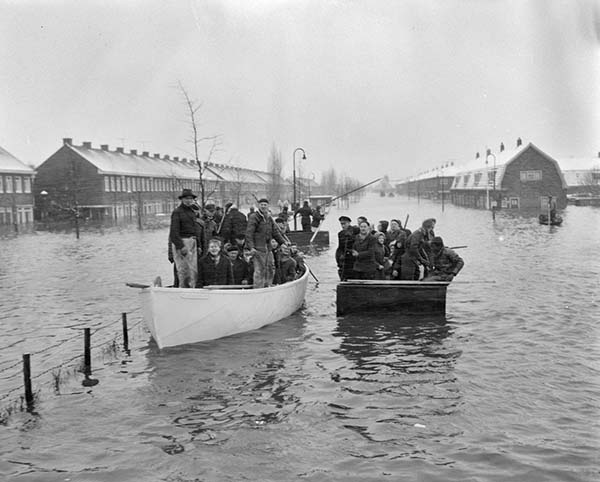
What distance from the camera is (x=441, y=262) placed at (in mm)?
12312

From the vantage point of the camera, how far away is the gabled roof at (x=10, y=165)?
5267 centimetres

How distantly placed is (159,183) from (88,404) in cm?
6701

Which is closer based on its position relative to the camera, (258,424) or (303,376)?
(258,424)

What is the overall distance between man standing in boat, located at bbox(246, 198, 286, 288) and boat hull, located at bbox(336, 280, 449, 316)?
5.12 feet

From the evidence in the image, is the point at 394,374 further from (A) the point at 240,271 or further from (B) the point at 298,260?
(B) the point at 298,260

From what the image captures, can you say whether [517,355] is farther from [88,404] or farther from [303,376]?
[88,404]

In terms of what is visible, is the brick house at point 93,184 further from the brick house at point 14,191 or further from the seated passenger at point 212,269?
the seated passenger at point 212,269

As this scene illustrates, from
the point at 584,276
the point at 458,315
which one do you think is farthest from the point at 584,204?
the point at 458,315

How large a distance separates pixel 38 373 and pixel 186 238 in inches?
127

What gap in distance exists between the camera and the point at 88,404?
7.75 meters

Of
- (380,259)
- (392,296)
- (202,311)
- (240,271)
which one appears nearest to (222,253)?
(240,271)

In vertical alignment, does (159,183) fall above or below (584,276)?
above

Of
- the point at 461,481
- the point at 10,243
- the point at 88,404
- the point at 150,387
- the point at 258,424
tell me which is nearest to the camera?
the point at 461,481

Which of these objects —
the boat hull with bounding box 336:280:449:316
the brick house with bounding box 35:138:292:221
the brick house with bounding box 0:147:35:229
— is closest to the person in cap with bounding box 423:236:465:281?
the boat hull with bounding box 336:280:449:316
